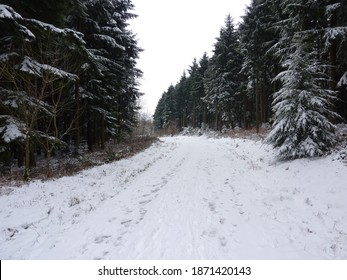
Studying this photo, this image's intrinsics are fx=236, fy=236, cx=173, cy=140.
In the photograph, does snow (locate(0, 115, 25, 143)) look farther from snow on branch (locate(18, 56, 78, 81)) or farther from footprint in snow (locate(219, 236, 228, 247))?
footprint in snow (locate(219, 236, 228, 247))

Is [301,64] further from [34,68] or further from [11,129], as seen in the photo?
[11,129]

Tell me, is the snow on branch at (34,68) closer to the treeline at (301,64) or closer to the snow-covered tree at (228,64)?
the treeline at (301,64)

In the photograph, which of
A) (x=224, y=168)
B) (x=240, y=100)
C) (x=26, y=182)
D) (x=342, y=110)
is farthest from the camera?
(x=240, y=100)

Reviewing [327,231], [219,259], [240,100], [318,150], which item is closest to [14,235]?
[219,259]

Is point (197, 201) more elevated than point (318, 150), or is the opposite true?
point (318, 150)

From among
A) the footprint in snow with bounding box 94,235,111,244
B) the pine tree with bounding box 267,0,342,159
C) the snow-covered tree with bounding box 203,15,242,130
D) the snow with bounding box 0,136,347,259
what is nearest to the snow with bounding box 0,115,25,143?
the snow with bounding box 0,136,347,259

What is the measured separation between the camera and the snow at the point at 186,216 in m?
4.41

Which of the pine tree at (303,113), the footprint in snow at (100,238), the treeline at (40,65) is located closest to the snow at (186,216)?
the footprint in snow at (100,238)

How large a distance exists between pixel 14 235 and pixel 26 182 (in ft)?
16.7

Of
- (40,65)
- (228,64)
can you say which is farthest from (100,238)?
(228,64)

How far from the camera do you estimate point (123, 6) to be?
70.5 feet

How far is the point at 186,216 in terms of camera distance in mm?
5895
